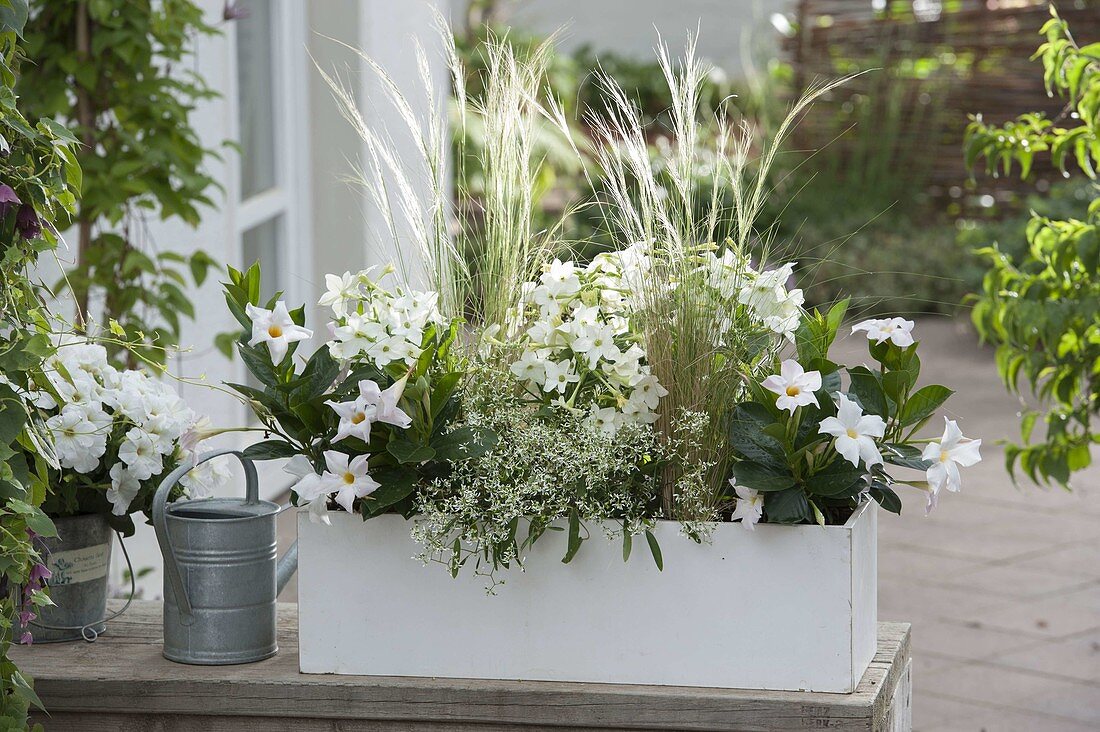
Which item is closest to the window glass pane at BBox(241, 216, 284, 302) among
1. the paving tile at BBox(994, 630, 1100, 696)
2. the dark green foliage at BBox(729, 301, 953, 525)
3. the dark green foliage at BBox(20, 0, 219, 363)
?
the dark green foliage at BBox(20, 0, 219, 363)

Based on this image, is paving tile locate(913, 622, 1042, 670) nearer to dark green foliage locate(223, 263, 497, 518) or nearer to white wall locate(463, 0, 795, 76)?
dark green foliage locate(223, 263, 497, 518)

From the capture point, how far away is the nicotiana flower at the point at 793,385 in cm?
127

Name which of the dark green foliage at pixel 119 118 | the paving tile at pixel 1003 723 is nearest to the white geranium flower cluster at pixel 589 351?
the dark green foliage at pixel 119 118

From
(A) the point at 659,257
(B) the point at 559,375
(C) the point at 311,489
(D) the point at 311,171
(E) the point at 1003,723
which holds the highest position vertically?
(D) the point at 311,171

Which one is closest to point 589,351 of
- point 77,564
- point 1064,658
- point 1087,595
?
point 77,564

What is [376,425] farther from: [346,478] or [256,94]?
[256,94]

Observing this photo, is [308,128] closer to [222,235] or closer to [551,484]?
[222,235]

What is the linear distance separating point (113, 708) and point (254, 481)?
27 cm

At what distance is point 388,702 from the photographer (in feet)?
4.51

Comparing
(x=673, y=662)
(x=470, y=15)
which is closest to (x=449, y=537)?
(x=673, y=662)

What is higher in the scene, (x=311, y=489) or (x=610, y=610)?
(x=311, y=489)

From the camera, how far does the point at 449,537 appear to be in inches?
53.7

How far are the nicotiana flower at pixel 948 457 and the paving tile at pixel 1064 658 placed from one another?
2046 millimetres

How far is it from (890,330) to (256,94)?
321 centimetres
